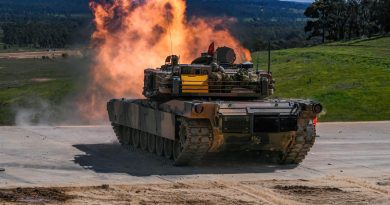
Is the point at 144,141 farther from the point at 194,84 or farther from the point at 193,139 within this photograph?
the point at 193,139

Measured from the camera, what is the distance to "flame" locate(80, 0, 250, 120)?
3050 cm

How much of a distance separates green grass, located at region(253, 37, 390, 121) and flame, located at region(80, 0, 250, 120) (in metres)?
12.0

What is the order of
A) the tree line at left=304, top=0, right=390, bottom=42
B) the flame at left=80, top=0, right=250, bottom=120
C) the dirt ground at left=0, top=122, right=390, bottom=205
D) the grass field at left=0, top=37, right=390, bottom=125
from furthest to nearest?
the tree line at left=304, top=0, right=390, bottom=42 → the grass field at left=0, top=37, right=390, bottom=125 → the flame at left=80, top=0, right=250, bottom=120 → the dirt ground at left=0, top=122, right=390, bottom=205

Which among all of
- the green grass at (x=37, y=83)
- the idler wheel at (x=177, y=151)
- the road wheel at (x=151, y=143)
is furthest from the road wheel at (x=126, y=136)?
the green grass at (x=37, y=83)

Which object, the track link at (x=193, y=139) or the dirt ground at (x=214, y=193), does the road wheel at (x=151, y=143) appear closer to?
the track link at (x=193, y=139)

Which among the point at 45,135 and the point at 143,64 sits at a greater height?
the point at 143,64

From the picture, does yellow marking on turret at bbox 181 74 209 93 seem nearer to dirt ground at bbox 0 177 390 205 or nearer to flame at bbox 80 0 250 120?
dirt ground at bbox 0 177 390 205

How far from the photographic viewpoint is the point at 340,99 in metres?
47.6

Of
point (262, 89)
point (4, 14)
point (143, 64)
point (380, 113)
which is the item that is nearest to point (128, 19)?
point (143, 64)

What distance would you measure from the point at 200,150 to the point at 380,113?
886 inches

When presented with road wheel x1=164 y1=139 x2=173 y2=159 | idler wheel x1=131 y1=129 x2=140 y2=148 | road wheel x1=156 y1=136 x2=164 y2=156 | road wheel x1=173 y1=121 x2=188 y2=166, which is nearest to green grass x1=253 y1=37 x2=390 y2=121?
idler wheel x1=131 y1=129 x2=140 y2=148

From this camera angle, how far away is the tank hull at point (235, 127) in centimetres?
2245

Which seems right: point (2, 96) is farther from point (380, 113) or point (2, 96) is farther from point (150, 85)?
point (150, 85)

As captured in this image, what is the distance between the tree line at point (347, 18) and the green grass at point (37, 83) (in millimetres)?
53605
